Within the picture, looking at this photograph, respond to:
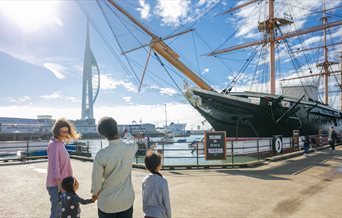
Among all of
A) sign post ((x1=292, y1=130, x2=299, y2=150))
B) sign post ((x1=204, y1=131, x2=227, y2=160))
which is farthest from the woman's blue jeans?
sign post ((x1=292, y1=130, x2=299, y2=150))

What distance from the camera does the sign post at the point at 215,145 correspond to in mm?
→ 12047

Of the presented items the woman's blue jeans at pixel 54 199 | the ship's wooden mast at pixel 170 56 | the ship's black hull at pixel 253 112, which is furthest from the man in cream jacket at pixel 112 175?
the ship's wooden mast at pixel 170 56

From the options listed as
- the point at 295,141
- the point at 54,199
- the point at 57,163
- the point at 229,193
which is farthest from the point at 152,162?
the point at 295,141

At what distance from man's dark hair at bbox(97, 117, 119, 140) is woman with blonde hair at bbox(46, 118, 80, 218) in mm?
1097

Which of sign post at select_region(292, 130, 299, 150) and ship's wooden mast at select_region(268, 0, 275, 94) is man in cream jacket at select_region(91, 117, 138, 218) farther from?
ship's wooden mast at select_region(268, 0, 275, 94)

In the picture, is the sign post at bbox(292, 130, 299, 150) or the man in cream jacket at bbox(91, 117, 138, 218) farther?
the sign post at bbox(292, 130, 299, 150)

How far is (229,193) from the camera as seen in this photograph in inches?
275

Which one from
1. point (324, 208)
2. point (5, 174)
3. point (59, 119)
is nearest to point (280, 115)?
point (324, 208)

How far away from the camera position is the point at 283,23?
30281 mm

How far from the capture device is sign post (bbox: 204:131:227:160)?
39.5ft

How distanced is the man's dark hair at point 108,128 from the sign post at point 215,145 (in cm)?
928

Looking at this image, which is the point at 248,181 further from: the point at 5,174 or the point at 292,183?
the point at 5,174

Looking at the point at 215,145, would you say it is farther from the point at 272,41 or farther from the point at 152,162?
the point at 272,41

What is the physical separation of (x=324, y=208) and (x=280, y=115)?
15.6 meters
